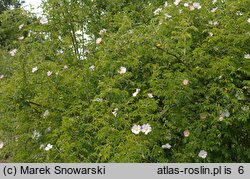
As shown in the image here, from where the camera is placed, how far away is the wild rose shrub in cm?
280

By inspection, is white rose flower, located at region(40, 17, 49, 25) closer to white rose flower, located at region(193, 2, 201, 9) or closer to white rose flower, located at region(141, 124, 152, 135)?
white rose flower, located at region(193, 2, 201, 9)

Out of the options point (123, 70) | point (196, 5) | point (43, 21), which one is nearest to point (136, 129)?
point (123, 70)

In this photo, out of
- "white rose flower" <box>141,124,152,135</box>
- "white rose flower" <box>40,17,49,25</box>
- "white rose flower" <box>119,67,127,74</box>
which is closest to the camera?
"white rose flower" <box>141,124,152,135</box>

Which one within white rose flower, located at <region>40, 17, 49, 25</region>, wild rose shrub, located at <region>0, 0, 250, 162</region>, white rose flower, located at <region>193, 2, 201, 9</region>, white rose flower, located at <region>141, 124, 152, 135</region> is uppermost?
white rose flower, located at <region>40, 17, 49, 25</region>

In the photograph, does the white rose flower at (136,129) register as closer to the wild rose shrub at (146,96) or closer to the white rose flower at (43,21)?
the wild rose shrub at (146,96)

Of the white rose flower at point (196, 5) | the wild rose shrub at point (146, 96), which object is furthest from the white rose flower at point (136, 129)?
the white rose flower at point (196, 5)

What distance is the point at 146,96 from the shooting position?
2.97 meters

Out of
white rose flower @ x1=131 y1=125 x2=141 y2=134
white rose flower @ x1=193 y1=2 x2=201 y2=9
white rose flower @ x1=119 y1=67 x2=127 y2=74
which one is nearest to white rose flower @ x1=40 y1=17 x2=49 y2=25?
white rose flower @ x1=119 y1=67 x2=127 y2=74

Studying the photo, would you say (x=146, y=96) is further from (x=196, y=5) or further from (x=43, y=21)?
Result: (x=43, y=21)

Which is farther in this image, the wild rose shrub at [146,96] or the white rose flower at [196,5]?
the white rose flower at [196,5]

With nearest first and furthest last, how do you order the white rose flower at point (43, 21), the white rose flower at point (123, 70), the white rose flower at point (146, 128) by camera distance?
the white rose flower at point (146, 128) < the white rose flower at point (123, 70) < the white rose flower at point (43, 21)

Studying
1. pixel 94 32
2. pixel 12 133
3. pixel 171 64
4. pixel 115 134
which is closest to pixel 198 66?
pixel 171 64

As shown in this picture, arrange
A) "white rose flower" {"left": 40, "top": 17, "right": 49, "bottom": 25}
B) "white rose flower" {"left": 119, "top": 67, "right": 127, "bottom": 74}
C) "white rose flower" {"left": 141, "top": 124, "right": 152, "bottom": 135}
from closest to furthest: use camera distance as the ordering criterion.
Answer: "white rose flower" {"left": 141, "top": 124, "right": 152, "bottom": 135}, "white rose flower" {"left": 119, "top": 67, "right": 127, "bottom": 74}, "white rose flower" {"left": 40, "top": 17, "right": 49, "bottom": 25}

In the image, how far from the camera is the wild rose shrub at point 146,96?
280 centimetres
